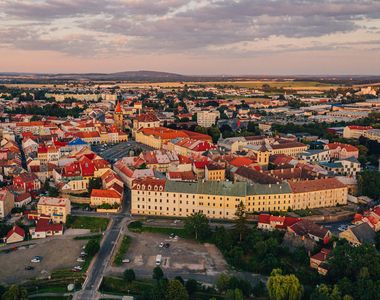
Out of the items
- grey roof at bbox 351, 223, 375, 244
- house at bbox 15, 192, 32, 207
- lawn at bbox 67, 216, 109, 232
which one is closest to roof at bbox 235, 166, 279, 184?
grey roof at bbox 351, 223, 375, 244

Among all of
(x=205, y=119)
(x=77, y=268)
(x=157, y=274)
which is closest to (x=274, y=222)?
(x=157, y=274)

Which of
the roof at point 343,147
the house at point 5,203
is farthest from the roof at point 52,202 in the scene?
the roof at point 343,147

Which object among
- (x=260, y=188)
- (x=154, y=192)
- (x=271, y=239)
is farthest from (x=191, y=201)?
(x=271, y=239)

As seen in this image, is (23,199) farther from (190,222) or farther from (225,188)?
(225,188)

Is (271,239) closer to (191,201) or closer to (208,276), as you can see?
(208,276)

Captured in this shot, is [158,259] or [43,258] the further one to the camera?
[43,258]

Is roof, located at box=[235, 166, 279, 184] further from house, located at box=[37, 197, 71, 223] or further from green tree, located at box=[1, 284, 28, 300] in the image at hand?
green tree, located at box=[1, 284, 28, 300]

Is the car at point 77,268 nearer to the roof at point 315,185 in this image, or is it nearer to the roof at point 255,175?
the roof at point 255,175
